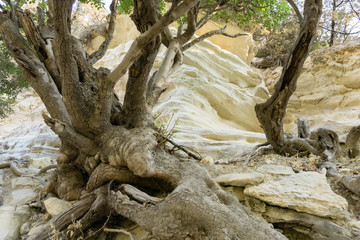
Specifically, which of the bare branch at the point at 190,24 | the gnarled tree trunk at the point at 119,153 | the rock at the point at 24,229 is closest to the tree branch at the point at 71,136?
the gnarled tree trunk at the point at 119,153

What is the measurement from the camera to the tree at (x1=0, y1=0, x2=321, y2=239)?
5.96 ft

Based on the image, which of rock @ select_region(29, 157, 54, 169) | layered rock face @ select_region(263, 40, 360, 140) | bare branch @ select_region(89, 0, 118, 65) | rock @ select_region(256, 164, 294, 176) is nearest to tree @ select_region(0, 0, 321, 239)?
bare branch @ select_region(89, 0, 118, 65)

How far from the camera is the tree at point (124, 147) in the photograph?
182cm

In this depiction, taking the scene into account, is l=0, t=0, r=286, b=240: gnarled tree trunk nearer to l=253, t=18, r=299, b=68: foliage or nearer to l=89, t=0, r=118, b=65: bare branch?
l=89, t=0, r=118, b=65: bare branch

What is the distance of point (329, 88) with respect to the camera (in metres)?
11.3

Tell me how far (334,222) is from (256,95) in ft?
29.2

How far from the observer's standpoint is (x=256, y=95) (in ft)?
33.8

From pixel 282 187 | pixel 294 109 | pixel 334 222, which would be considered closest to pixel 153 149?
pixel 282 187

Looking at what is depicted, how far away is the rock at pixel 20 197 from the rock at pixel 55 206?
0.76 m

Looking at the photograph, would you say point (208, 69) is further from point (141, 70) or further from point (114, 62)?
point (141, 70)

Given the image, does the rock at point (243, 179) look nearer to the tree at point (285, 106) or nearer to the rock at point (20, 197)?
the tree at point (285, 106)

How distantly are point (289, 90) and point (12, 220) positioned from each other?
3.98 metres

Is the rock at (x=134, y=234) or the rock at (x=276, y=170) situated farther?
the rock at (x=276, y=170)

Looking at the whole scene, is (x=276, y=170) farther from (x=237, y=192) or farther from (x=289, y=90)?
(x=289, y=90)
